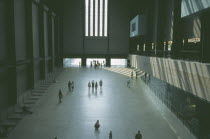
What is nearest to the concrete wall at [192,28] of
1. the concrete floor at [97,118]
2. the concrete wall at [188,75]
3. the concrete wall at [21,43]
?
the concrete wall at [188,75]

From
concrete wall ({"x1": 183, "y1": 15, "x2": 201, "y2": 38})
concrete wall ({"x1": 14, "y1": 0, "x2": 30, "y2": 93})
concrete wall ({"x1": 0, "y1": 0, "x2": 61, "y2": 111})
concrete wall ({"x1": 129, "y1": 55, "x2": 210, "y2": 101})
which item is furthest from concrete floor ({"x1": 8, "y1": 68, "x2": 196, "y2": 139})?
concrete wall ({"x1": 183, "y1": 15, "x2": 201, "y2": 38})

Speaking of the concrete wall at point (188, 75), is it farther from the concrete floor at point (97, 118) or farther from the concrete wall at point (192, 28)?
the concrete wall at point (192, 28)

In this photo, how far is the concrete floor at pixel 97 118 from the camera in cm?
1366

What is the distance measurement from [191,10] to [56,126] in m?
12.1

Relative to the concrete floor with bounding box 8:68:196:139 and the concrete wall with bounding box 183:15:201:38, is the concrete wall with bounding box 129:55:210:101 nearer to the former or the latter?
the concrete floor with bounding box 8:68:196:139

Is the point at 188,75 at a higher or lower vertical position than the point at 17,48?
lower

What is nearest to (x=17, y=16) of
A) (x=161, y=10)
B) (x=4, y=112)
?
(x=4, y=112)

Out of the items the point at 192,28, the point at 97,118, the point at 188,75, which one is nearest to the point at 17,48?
the point at 97,118

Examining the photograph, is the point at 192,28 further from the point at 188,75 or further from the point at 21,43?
the point at 21,43

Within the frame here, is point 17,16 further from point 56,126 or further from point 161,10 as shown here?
point 161,10

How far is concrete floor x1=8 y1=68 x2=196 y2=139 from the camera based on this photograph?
538 inches

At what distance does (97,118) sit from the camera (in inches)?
655

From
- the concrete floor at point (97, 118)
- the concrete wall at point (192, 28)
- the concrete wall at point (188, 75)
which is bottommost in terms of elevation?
the concrete floor at point (97, 118)

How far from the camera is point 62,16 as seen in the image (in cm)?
4969
